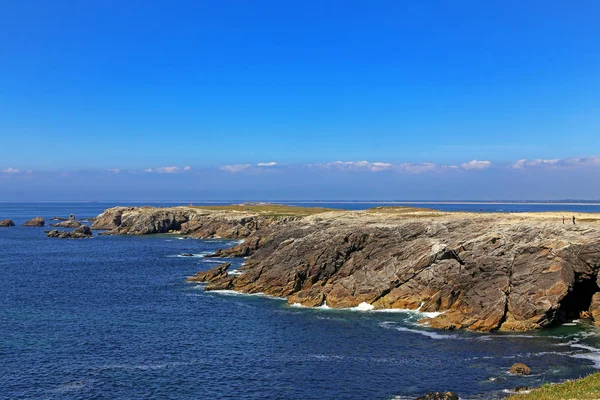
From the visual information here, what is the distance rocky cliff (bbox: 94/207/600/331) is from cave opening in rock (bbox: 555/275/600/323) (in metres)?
0.13

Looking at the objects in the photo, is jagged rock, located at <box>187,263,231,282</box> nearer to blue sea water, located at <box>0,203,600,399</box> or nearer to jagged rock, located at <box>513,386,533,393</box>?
blue sea water, located at <box>0,203,600,399</box>

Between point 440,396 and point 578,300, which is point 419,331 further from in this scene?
point 578,300

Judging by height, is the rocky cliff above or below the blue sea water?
above

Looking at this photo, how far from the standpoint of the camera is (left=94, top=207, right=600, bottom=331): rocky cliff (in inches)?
2291

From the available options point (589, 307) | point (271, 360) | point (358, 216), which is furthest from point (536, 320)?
point (358, 216)

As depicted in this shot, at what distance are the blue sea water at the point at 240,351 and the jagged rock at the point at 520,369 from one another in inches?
29.0

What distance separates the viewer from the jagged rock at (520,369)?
136 feet

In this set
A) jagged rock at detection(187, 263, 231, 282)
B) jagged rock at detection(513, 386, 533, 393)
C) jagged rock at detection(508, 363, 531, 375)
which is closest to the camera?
jagged rock at detection(513, 386, 533, 393)

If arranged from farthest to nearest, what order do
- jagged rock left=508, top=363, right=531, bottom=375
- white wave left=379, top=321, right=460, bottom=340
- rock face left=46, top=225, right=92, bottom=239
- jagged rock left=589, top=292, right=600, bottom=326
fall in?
rock face left=46, top=225, right=92, bottom=239
jagged rock left=589, top=292, right=600, bottom=326
white wave left=379, top=321, right=460, bottom=340
jagged rock left=508, top=363, right=531, bottom=375

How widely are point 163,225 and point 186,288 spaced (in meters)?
120

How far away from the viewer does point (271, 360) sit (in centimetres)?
4772

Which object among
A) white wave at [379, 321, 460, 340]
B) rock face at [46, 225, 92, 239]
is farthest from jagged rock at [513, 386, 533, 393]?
rock face at [46, 225, 92, 239]

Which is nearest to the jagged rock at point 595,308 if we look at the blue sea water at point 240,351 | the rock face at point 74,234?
the blue sea water at point 240,351

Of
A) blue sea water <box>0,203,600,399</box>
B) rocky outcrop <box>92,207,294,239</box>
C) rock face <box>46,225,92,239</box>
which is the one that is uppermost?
rocky outcrop <box>92,207,294,239</box>
